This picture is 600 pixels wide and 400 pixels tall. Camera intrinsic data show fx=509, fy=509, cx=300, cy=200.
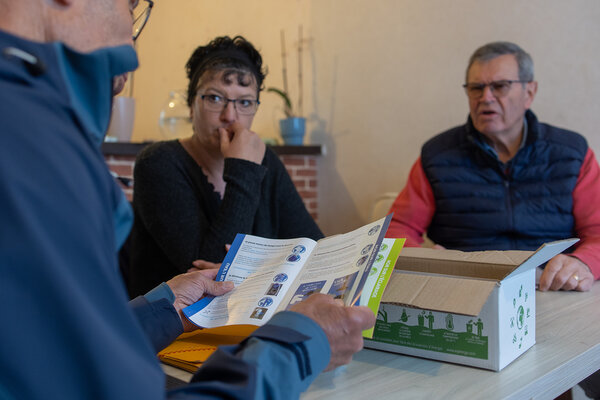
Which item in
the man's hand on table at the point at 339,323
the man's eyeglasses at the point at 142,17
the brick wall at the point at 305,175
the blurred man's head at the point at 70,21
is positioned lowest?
the brick wall at the point at 305,175

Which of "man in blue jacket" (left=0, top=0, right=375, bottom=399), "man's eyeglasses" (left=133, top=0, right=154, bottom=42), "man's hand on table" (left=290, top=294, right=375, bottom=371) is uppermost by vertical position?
"man's eyeglasses" (left=133, top=0, right=154, bottom=42)

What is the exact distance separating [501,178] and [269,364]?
5.47 feet

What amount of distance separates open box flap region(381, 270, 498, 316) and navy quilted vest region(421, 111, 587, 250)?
117 cm

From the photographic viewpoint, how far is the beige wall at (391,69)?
2348 millimetres

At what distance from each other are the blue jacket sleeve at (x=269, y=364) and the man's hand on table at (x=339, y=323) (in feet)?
0.10

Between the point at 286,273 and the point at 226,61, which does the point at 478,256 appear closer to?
the point at 286,273

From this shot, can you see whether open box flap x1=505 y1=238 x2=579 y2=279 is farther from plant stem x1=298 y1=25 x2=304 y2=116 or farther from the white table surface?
plant stem x1=298 y1=25 x2=304 y2=116

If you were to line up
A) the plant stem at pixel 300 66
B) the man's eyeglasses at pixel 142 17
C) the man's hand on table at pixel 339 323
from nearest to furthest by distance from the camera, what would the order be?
the man's hand on table at pixel 339 323
the man's eyeglasses at pixel 142 17
the plant stem at pixel 300 66

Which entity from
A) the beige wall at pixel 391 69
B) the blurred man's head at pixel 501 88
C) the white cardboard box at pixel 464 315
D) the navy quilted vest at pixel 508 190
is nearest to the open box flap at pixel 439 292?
the white cardboard box at pixel 464 315

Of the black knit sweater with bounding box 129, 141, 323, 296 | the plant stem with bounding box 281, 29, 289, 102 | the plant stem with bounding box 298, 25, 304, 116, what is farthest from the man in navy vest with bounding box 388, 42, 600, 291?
the plant stem with bounding box 281, 29, 289, 102

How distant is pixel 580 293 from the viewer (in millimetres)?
1267

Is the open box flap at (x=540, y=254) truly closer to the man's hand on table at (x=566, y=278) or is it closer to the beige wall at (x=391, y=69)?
the man's hand on table at (x=566, y=278)

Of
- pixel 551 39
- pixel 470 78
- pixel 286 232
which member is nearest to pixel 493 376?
pixel 286 232

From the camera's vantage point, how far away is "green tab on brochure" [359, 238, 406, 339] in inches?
30.3
